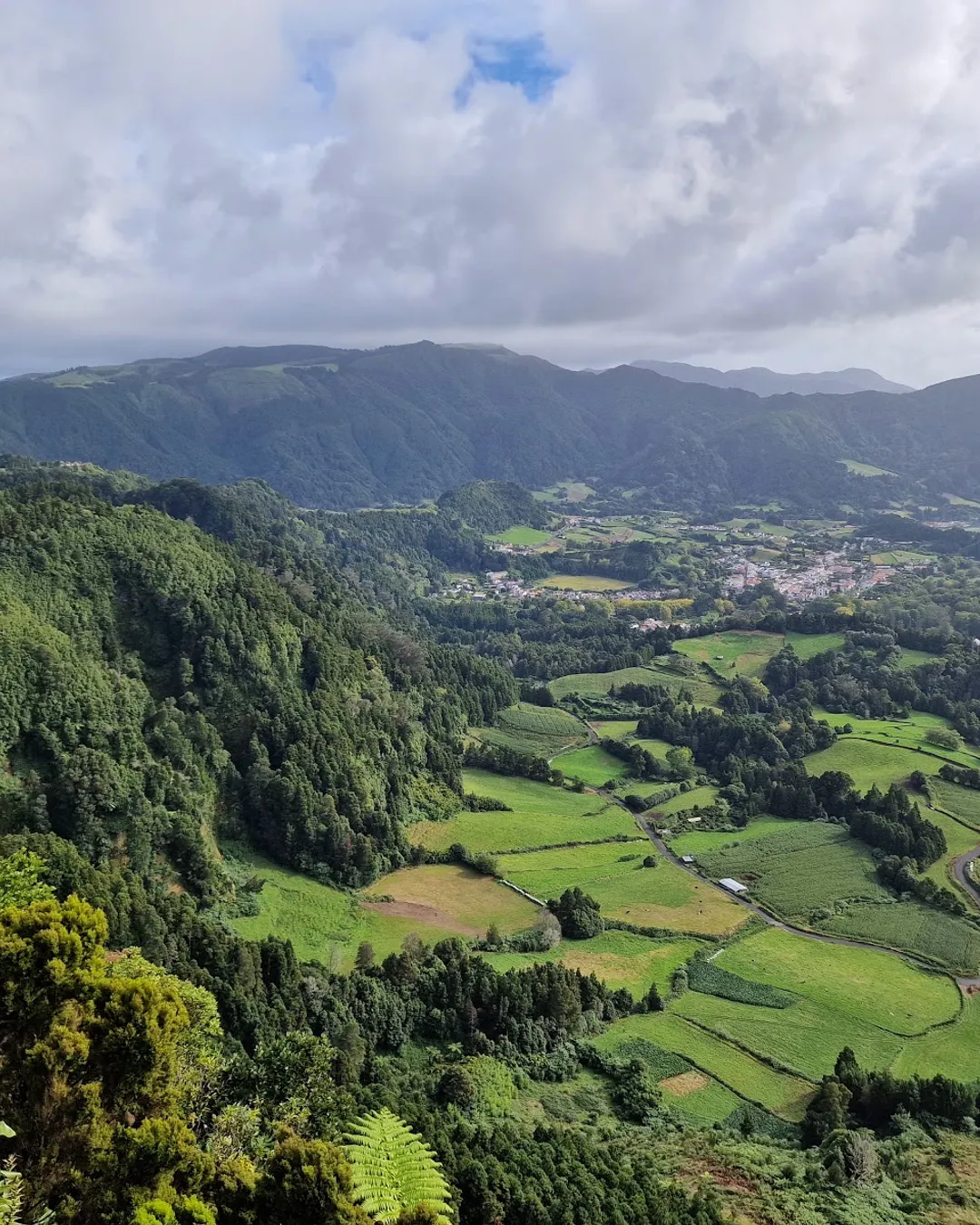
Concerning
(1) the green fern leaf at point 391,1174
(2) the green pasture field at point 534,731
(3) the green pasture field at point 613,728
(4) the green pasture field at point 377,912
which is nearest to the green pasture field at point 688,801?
(3) the green pasture field at point 613,728

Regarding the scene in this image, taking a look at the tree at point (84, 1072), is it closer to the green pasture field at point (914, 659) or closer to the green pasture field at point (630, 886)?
the green pasture field at point (630, 886)

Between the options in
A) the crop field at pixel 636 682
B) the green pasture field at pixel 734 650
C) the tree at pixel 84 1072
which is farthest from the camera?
the green pasture field at pixel 734 650

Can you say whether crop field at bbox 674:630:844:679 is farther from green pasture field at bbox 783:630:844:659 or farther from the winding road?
the winding road

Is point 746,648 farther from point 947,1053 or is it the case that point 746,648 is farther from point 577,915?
point 947,1053

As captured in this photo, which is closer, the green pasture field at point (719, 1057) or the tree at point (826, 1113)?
the tree at point (826, 1113)

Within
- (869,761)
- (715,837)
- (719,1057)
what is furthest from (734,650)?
(719,1057)

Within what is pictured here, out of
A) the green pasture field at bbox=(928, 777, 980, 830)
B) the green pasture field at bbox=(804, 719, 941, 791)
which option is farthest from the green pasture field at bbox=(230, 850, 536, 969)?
the green pasture field at bbox=(804, 719, 941, 791)
